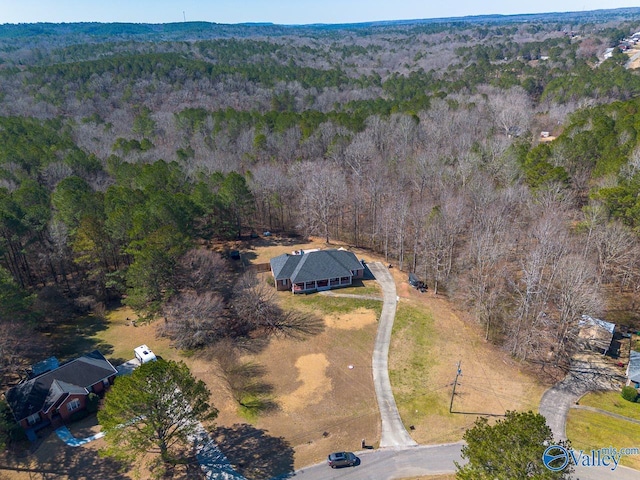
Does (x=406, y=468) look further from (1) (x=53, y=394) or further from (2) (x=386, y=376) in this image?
(1) (x=53, y=394)

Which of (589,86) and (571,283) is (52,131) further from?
(589,86)

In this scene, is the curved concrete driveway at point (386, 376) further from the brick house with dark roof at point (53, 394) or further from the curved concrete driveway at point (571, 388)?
the brick house with dark roof at point (53, 394)

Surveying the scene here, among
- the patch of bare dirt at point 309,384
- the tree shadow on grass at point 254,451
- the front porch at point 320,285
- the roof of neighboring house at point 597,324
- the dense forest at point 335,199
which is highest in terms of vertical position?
the dense forest at point 335,199

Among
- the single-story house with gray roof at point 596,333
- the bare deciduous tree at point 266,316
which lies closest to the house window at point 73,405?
the bare deciduous tree at point 266,316

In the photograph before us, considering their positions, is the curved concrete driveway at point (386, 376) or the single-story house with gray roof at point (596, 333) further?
the single-story house with gray roof at point (596, 333)

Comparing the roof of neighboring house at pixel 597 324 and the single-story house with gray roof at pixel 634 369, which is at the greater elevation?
the roof of neighboring house at pixel 597 324

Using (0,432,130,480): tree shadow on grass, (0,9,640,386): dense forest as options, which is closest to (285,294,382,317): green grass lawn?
(0,9,640,386): dense forest

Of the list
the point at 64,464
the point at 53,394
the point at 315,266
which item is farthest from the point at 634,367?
the point at 53,394
